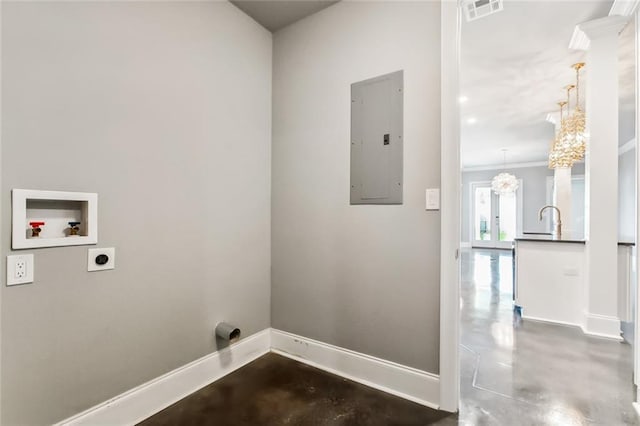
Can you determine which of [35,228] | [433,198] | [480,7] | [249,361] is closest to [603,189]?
[480,7]

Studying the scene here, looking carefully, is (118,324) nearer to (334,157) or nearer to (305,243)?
(305,243)

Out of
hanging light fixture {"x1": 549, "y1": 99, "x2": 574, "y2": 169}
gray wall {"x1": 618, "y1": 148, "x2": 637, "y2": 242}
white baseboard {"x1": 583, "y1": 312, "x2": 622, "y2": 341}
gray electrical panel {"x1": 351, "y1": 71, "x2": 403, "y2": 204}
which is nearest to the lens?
gray electrical panel {"x1": 351, "y1": 71, "x2": 403, "y2": 204}

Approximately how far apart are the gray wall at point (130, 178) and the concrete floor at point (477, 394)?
1.18ft

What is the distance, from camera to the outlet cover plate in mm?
1251

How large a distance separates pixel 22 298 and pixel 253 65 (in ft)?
6.84

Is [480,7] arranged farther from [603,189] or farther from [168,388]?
[168,388]

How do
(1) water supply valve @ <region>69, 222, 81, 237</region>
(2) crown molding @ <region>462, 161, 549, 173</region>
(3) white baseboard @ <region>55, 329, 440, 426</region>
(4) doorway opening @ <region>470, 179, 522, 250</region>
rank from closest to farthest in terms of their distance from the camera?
1. (1) water supply valve @ <region>69, 222, 81, 237</region>
2. (3) white baseboard @ <region>55, 329, 440, 426</region>
3. (2) crown molding @ <region>462, 161, 549, 173</region>
4. (4) doorway opening @ <region>470, 179, 522, 250</region>

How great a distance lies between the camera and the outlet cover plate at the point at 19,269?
1.25 meters

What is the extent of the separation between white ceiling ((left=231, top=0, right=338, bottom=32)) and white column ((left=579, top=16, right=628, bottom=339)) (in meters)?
2.74

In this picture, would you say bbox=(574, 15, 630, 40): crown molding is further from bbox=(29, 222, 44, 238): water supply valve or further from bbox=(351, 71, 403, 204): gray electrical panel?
bbox=(29, 222, 44, 238): water supply valve

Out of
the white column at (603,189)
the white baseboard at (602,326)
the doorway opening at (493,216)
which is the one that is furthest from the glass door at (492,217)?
the white baseboard at (602,326)

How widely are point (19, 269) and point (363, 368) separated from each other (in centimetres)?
199

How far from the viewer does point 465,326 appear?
310 centimetres

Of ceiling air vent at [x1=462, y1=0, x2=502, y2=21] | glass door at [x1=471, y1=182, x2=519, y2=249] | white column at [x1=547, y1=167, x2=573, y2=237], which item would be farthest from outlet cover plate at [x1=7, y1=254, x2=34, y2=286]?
glass door at [x1=471, y1=182, x2=519, y2=249]
